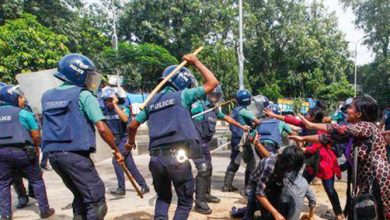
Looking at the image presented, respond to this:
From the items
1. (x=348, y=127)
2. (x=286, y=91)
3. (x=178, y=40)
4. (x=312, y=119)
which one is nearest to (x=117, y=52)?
(x=178, y=40)

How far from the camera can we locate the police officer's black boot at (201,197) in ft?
17.4

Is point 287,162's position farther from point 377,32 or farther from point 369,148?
point 377,32

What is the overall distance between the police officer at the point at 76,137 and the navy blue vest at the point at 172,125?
1.51 feet

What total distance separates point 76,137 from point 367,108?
2590 mm

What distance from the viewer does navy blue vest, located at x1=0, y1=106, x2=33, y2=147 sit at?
4.92 metres

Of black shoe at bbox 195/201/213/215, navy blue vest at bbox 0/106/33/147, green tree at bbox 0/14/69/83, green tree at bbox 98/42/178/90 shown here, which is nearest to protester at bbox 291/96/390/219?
black shoe at bbox 195/201/213/215

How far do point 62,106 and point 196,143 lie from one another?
49.9 inches

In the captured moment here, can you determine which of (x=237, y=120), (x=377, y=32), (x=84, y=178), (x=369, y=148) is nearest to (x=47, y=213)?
(x=84, y=178)

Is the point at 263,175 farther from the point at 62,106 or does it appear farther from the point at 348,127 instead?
the point at 62,106

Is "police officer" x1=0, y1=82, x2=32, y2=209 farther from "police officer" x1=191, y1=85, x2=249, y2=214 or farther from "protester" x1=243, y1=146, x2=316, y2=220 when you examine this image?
"protester" x1=243, y1=146, x2=316, y2=220

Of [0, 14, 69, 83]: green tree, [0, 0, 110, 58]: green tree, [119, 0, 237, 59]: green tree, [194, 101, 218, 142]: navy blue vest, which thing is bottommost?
[194, 101, 218, 142]: navy blue vest

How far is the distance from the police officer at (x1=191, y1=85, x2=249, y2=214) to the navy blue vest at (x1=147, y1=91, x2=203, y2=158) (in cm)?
168

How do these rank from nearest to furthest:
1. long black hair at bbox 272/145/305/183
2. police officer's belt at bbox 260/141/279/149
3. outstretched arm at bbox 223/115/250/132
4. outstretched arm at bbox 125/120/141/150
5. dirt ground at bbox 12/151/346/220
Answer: long black hair at bbox 272/145/305/183 → outstretched arm at bbox 125/120/141/150 → dirt ground at bbox 12/151/346/220 → police officer's belt at bbox 260/141/279/149 → outstretched arm at bbox 223/115/250/132

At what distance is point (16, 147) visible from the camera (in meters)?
4.97
